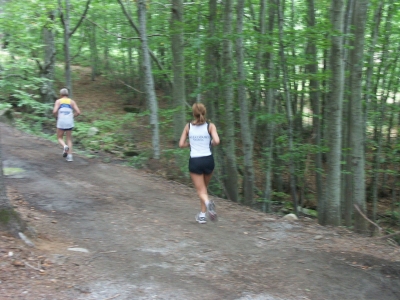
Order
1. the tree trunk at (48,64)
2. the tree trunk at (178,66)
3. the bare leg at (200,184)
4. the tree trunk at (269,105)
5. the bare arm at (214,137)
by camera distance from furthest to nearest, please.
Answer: the tree trunk at (48,64) → the tree trunk at (178,66) → the tree trunk at (269,105) → the bare leg at (200,184) → the bare arm at (214,137)

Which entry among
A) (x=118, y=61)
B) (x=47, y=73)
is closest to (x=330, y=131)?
(x=47, y=73)

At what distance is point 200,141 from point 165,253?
192cm

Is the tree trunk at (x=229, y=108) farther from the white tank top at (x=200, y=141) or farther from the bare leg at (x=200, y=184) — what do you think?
the bare leg at (x=200, y=184)

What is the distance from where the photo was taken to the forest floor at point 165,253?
14.5ft

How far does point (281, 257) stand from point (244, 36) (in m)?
5.41

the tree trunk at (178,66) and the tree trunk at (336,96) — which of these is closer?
the tree trunk at (336,96)

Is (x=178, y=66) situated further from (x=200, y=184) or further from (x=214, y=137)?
(x=200, y=184)

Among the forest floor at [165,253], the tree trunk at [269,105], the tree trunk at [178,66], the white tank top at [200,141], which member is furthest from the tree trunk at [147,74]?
the white tank top at [200,141]

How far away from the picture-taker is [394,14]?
11773mm

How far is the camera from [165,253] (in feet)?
18.2

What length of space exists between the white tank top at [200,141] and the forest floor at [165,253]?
128 centimetres

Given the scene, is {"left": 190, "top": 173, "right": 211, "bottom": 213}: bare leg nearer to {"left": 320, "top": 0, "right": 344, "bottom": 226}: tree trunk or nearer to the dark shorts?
the dark shorts

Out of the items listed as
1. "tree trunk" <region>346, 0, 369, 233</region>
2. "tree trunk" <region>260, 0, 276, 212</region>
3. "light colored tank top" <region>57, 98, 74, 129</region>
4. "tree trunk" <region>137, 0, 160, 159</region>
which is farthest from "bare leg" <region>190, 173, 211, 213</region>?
"tree trunk" <region>137, 0, 160, 159</region>

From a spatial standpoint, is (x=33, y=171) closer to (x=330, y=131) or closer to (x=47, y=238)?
(x=47, y=238)
